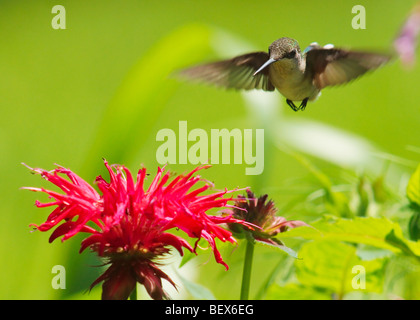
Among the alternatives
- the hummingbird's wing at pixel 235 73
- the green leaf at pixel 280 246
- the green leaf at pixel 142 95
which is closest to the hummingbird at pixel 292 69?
the hummingbird's wing at pixel 235 73

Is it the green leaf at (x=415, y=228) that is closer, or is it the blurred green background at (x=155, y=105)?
the green leaf at (x=415, y=228)

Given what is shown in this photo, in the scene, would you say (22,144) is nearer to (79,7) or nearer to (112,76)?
(112,76)

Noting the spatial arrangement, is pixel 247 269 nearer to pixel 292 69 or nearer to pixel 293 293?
pixel 293 293

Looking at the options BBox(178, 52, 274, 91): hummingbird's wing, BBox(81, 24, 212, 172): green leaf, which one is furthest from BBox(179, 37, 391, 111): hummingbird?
BBox(81, 24, 212, 172): green leaf

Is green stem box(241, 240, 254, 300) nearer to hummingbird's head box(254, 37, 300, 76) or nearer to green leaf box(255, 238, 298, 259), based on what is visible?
green leaf box(255, 238, 298, 259)

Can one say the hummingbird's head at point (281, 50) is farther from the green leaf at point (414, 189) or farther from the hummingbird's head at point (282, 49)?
the green leaf at point (414, 189)

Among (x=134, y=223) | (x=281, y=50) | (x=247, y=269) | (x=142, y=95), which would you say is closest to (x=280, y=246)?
(x=247, y=269)

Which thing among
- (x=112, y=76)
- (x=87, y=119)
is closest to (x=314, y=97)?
(x=87, y=119)
